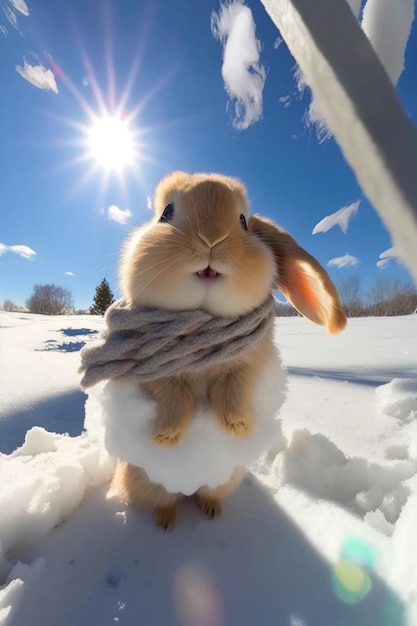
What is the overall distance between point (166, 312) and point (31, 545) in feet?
2.14

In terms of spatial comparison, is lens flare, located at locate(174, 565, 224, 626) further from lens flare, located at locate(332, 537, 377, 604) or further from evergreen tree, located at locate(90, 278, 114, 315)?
evergreen tree, located at locate(90, 278, 114, 315)

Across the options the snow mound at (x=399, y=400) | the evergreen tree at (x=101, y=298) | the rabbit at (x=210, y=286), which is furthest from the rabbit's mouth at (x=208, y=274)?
the evergreen tree at (x=101, y=298)

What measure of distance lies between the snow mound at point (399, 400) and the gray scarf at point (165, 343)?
1086 millimetres

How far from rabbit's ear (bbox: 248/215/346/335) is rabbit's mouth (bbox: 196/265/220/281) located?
25 centimetres

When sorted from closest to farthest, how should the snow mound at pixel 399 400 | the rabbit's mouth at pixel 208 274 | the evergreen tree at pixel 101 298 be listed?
the rabbit's mouth at pixel 208 274 < the snow mound at pixel 399 400 < the evergreen tree at pixel 101 298

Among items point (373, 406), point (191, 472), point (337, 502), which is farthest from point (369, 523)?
point (373, 406)

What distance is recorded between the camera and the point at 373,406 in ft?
5.58

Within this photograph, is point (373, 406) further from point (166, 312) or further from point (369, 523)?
point (166, 312)

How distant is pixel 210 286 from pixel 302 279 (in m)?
0.31

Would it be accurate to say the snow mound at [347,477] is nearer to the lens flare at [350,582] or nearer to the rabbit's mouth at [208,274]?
the lens flare at [350,582]

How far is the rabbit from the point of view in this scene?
2.59 ft

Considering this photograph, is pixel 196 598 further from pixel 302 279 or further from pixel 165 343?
pixel 302 279

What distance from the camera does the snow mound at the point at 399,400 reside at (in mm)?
1561

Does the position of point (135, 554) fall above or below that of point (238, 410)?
below
